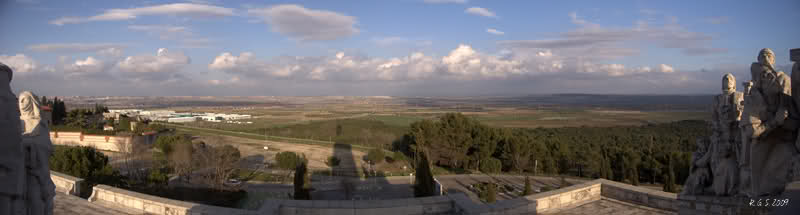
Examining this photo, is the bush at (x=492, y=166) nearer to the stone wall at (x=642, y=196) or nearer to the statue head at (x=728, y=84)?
the stone wall at (x=642, y=196)

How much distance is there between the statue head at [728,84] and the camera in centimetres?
509

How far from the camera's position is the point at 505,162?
28984 mm

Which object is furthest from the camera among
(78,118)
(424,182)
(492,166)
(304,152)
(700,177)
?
(78,118)

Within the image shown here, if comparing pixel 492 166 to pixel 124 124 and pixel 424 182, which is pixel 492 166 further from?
pixel 124 124

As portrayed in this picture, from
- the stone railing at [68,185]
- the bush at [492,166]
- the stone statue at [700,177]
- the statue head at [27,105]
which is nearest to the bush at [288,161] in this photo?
the bush at [492,166]

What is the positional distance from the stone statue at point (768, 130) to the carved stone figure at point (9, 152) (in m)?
5.76

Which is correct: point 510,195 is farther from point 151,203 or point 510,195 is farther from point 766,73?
point 766,73

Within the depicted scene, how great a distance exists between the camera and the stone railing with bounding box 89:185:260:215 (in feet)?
22.3

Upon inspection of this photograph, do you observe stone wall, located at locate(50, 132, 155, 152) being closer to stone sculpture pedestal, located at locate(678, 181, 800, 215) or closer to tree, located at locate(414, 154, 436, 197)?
tree, located at locate(414, 154, 436, 197)

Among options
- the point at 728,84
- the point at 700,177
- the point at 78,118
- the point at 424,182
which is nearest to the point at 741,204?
the point at 700,177

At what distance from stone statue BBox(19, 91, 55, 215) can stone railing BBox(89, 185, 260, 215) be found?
3.15m

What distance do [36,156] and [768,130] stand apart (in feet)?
19.8

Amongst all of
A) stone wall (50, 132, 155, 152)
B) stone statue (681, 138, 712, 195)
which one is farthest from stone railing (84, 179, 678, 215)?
stone wall (50, 132, 155, 152)

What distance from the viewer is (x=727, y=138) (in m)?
5.08
